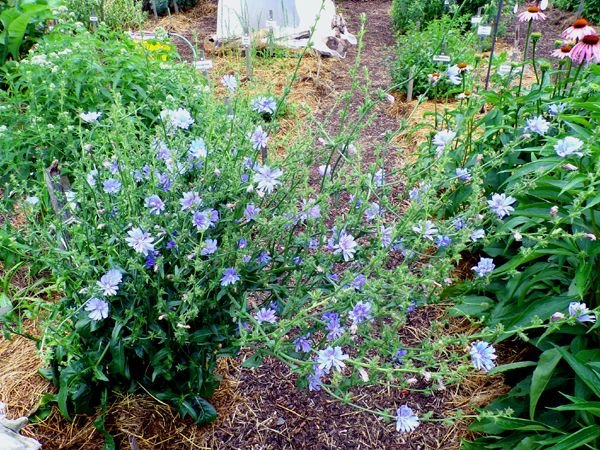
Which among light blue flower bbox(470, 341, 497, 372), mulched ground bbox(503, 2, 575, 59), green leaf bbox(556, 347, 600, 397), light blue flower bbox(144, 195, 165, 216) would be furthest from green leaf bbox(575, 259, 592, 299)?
mulched ground bbox(503, 2, 575, 59)

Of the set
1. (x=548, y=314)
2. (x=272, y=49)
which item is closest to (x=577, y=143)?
(x=548, y=314)

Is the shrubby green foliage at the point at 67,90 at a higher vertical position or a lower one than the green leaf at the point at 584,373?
higher

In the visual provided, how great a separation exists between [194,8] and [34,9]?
567 cm

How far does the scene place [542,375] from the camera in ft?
5.92

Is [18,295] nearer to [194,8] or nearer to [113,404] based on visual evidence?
[113,404]

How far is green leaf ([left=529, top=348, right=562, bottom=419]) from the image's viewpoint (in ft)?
5.86

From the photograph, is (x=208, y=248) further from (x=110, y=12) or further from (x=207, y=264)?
(x=110, y=12)

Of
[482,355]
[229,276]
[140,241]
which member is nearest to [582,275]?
[482,355]

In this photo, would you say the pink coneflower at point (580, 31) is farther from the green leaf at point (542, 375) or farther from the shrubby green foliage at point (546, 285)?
the green leaf at point (542, 375)

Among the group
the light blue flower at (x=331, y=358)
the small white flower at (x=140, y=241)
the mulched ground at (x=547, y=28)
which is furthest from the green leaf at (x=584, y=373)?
the mulched ground at (x=547, y=28)

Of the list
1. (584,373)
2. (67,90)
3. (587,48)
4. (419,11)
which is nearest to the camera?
(584,373)

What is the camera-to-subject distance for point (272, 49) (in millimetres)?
5891

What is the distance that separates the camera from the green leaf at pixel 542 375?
5.86 feet

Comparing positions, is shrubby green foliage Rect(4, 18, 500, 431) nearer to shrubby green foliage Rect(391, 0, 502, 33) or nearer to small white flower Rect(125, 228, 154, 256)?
small white flower Rect(125, 228, 154, 256)
